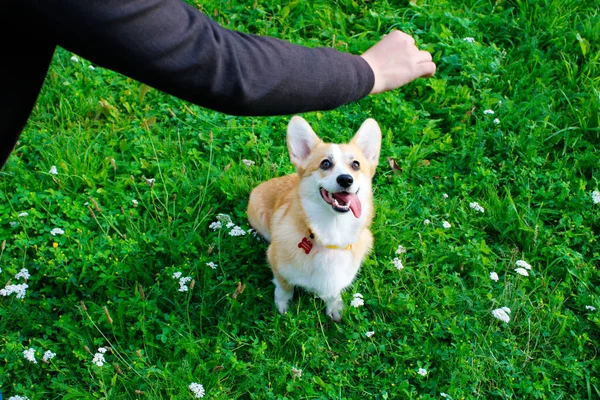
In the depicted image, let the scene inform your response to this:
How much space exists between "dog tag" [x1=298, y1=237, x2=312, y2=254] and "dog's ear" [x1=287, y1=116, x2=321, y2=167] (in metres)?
0.41

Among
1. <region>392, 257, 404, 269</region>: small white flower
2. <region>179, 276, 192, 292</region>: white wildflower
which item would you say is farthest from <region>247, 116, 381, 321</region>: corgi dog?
<region>179, 276, 192, 292</region>: white wildflower

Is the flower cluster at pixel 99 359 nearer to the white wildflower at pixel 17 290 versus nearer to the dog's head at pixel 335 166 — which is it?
the white wildflower at pixel 17 290

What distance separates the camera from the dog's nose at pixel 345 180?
2.71 meters

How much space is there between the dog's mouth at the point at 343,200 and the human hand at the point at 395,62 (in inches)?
44.7

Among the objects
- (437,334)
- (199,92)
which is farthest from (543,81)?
(199,92)

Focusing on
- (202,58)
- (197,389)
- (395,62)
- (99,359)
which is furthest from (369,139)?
(202,58)

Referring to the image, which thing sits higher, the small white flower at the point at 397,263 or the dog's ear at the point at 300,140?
the dog's ear at the point at 300,140

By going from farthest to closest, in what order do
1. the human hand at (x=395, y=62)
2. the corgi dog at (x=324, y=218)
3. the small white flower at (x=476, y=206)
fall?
the small white flower at (x=476, y=206) → the corgi dog at (x=324, y=218) → the human hand at (x=395, y=62)

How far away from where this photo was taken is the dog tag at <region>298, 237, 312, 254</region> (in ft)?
9.53

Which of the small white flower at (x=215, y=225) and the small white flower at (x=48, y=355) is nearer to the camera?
the small white flower at (x=48, y=355)

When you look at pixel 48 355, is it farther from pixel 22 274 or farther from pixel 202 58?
pixel 202 58

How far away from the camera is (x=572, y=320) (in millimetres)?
3143

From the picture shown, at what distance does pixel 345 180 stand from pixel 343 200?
137mm

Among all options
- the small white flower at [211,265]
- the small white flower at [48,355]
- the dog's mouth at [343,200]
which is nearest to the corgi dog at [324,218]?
the dog's mouth at [343,200]
